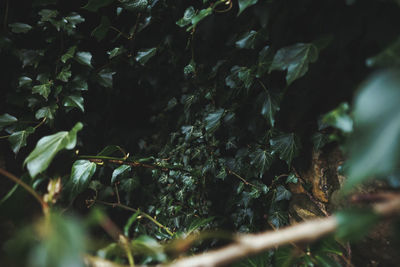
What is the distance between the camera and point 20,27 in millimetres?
1151

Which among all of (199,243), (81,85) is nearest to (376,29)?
(199,243)

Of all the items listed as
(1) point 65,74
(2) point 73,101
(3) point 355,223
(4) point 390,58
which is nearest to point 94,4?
(1) point 65,74

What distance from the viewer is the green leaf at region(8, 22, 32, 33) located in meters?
1.14

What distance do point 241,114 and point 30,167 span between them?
0.79m

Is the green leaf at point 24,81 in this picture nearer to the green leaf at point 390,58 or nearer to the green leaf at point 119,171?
the green leaf at point 119,171

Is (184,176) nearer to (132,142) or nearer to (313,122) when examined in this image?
(132,142)

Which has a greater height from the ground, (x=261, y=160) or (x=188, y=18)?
(x=188, y=18)

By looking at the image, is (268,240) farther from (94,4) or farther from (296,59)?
(94,4)

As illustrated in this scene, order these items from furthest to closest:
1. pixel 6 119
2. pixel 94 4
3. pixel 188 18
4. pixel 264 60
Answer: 1. pixel 6 119
2. pixel 94 4
3. pixel 188 18
4. pixel 264 60

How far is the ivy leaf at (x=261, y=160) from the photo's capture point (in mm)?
1026

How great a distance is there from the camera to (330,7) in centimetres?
68

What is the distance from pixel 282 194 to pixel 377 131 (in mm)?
720

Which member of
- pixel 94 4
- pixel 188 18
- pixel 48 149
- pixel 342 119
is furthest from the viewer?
pixel 94 4

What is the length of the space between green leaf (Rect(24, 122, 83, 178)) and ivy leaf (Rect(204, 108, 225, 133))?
0.58 m
